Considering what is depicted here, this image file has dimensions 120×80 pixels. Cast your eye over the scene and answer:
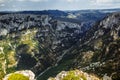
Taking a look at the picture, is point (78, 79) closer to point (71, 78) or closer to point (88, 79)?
point (71, 78)

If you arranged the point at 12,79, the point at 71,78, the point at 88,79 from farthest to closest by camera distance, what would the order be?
the point at 88,79
the point at 71,78
the point at 12,79

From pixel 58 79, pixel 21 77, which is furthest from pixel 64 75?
pixel 21 77

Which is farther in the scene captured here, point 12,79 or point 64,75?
point 64,75

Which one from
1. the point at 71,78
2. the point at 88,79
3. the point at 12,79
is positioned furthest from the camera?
the point at 88,79

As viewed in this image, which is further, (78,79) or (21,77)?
(78,79)

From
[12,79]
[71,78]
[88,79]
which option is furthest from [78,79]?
[12,79]

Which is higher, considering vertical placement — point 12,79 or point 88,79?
point 12,79

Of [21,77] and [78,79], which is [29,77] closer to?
[21,77]

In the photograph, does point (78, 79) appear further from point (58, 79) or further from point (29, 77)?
point (29, 77)
